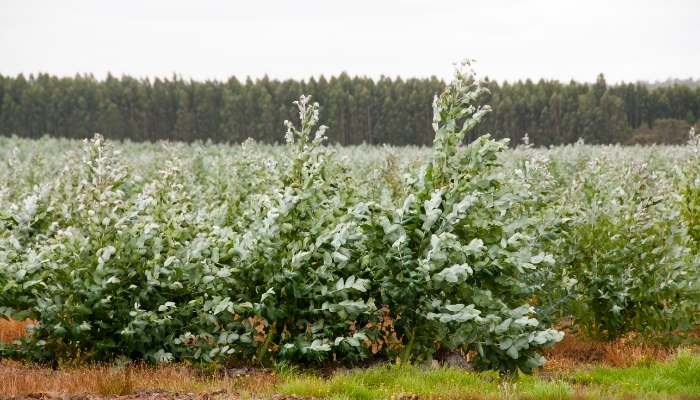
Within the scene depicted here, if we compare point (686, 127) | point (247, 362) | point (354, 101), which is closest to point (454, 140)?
point (247, 362)

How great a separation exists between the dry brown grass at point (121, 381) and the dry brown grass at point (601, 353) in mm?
4733

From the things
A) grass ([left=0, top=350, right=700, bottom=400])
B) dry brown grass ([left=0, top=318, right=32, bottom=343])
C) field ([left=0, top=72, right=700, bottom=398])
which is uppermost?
field ([left=0, top=72, right=700, bottom=398])

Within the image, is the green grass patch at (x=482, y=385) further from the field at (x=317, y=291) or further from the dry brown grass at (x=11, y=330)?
the dry brown grass at (x=11, y=330)

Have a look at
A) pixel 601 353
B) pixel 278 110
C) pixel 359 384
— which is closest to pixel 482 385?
pixel 359 384

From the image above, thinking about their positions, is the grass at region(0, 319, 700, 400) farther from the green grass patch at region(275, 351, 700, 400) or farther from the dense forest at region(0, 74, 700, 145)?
the dense forest at region(0, 74, 700, 145)

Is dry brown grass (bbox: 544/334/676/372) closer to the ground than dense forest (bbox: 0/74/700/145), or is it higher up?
closer to the ground

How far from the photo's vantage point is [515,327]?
884 cm

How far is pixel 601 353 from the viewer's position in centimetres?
1173

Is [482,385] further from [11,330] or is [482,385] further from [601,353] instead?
[11,330]

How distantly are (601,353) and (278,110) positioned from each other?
85.4 meters

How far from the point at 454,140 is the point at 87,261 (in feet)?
17.2

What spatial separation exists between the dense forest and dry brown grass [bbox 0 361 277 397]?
274 feet

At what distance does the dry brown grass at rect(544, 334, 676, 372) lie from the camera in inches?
429

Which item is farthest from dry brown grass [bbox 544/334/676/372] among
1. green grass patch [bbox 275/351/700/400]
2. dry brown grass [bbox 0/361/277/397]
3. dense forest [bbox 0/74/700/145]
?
A: dense forest [bbox 0/74/700/145]
